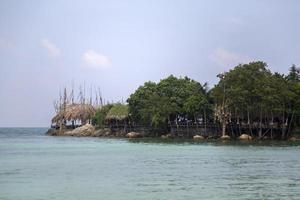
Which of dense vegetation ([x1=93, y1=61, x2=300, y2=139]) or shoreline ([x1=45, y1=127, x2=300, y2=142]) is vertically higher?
dense vegetation ([x1=93, y1=61, x2=300, y2=139])

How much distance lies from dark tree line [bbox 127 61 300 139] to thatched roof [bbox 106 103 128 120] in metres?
6.46

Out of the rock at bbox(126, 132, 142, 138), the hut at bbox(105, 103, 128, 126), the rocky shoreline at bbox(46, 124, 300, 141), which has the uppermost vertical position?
the hut at bbox(105, 103, 128, 126)

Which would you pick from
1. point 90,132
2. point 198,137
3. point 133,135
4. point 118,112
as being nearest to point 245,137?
point 198,137

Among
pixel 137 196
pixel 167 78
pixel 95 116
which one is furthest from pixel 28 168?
pixel 95 116

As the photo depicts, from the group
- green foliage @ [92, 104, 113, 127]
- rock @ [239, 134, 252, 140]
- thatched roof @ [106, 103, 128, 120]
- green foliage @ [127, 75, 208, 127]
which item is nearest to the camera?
rock @ [239, 134, 252, 140]

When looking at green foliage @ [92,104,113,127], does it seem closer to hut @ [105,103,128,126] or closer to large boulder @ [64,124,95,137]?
large boulder @ [64,124,95,137]

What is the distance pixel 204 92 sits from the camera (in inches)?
3893

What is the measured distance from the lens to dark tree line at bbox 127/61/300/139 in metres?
81.5

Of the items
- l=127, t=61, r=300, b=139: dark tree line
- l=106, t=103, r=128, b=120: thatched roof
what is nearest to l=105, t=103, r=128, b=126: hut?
l=106, t=103, r=128, b=120: thatched roof

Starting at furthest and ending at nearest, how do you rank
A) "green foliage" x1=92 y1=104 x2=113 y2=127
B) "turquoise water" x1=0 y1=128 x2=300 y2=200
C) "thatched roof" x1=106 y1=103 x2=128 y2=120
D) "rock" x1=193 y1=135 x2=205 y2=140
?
"green foliage" x1=92 y1=104 x2=113 y2=127
"thatched roof" x1=106 y1=103 x2=128 y2=120
"rock" x1=193 y1=135 x2=205 y2=140
"turquoise water" x1=0 y1=128 x2=300 y2=200

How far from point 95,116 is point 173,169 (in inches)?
3275

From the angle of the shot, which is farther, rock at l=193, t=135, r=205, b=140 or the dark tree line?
rock at l=193, t=135, r=205, b=140

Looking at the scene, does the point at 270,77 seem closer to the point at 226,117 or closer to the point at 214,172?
the point at 226,117

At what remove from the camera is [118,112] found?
4412 inches
